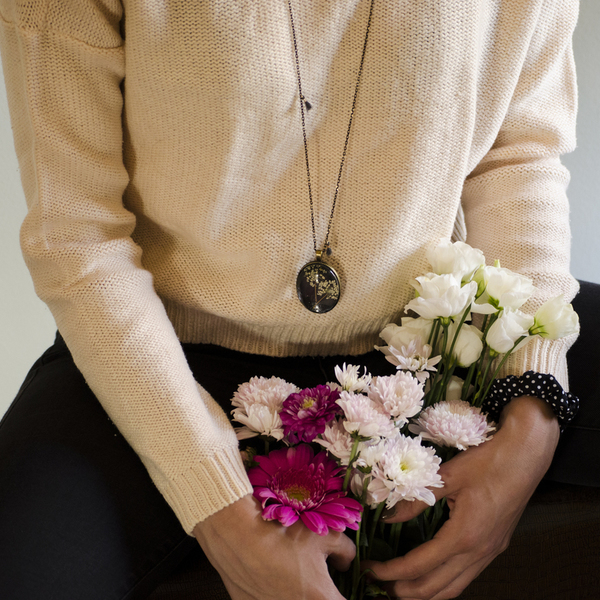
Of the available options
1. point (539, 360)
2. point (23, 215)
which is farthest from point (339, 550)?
point (23, 215)

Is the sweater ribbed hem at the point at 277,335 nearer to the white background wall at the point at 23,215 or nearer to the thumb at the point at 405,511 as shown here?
the thumb at the point at 405,511

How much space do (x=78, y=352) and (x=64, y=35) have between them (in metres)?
0.36

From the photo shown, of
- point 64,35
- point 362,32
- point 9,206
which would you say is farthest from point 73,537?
point 9,206

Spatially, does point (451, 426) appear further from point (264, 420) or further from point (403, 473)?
point (264, 420)

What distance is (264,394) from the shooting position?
595 mm

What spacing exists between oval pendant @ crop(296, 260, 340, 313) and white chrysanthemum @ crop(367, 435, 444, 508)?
231mm

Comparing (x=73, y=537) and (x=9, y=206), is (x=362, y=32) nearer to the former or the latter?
(x=73, y=537)

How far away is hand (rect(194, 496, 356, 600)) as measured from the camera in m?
0.54

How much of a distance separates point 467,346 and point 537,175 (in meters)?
0.36

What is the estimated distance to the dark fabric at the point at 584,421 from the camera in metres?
0.74

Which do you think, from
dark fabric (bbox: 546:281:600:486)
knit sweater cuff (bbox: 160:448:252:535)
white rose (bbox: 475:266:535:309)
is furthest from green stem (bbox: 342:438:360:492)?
dark fabric (bbox: 546:281:600:486)

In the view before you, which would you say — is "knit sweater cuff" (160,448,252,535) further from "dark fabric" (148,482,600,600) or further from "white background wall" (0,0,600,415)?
"white background wall" (0,0,600,415)

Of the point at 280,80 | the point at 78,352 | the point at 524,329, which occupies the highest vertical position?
the point at 280,80

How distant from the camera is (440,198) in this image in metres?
0.73
